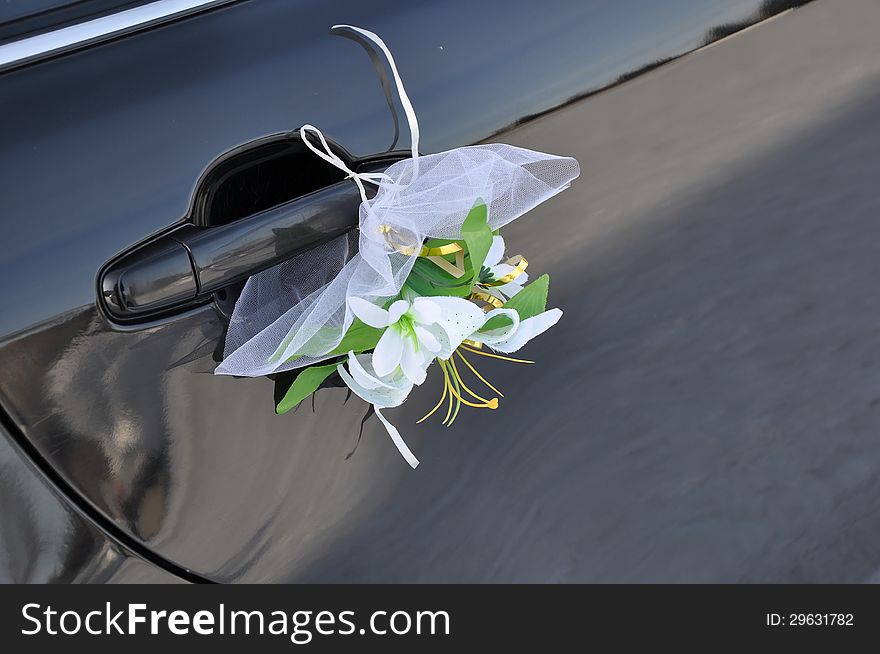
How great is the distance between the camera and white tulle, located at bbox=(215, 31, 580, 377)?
41.4 inches

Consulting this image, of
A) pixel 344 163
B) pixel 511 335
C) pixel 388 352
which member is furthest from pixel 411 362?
pixel 344 163

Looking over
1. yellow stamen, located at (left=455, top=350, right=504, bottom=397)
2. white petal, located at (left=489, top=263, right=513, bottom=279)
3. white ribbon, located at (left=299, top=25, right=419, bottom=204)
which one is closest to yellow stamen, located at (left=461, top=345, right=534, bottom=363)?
yellow stamen, located at (left=455, top=350, right=504, bottom=397)

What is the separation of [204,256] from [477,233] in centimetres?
30

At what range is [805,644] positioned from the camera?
174 centimetres

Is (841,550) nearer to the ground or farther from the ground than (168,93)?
nearer to the ground

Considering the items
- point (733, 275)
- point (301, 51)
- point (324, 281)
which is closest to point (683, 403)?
point (733, 275)

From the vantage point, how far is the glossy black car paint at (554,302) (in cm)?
101

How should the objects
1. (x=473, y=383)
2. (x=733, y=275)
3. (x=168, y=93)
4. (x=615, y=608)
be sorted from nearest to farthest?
(x=168, y=93) → (x=473, y=383) → (x=733, y=275) → (x=615, y=608)

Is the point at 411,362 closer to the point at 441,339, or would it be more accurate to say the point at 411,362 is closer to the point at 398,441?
the point at 441,339

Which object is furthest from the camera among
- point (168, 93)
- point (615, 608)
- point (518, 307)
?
point (615, 608)

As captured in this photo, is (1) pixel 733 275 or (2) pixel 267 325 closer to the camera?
(2) pixel 267 325

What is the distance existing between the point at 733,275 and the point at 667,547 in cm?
45

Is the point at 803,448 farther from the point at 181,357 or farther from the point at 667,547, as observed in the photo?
the point at 181,357

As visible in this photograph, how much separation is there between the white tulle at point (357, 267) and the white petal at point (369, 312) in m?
0.01
